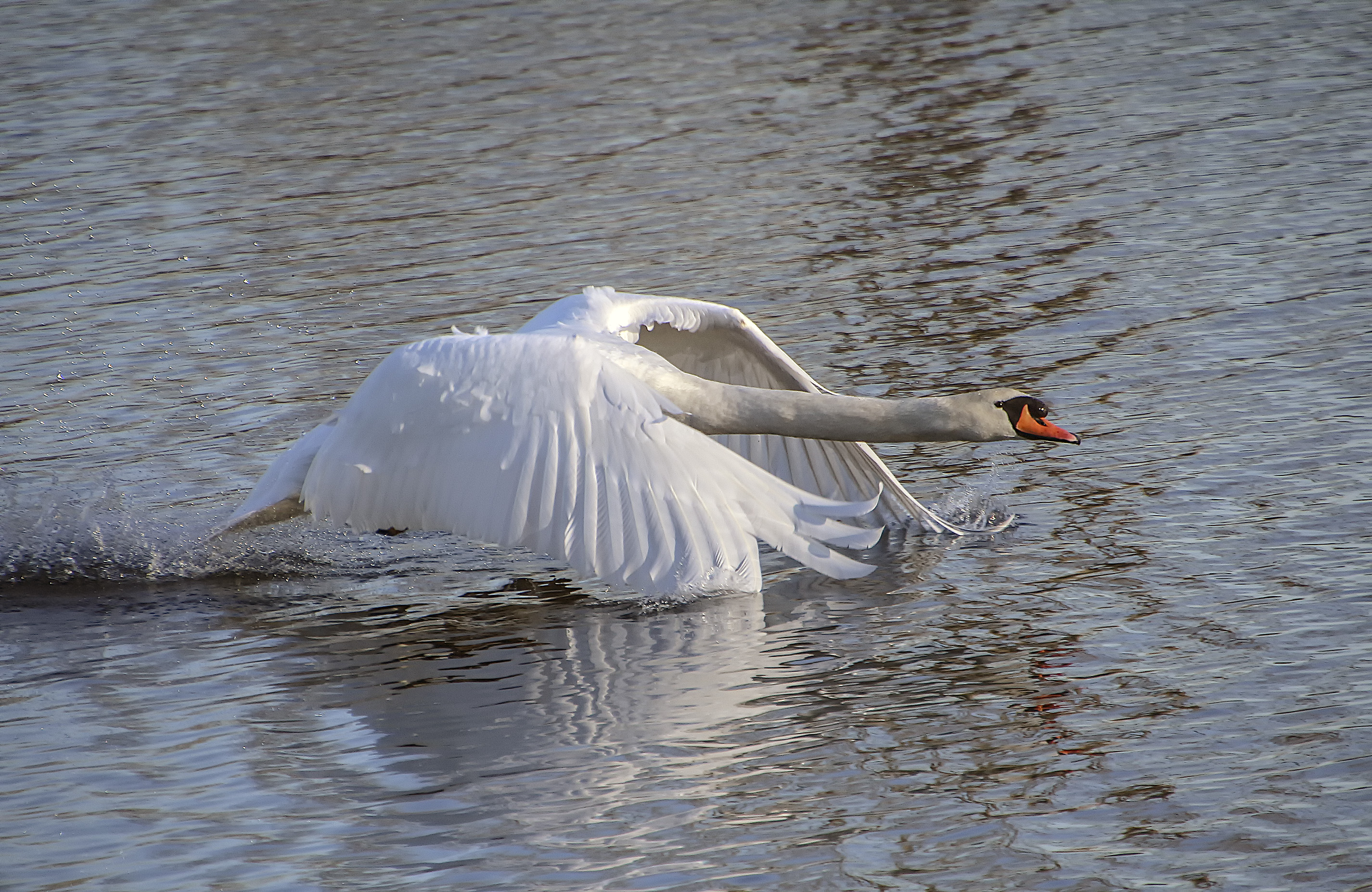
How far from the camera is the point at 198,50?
23.1m

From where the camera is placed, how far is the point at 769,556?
7484 mm

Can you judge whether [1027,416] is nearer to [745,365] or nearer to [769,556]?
[769,556]

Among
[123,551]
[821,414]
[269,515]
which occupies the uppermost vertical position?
[821,414]

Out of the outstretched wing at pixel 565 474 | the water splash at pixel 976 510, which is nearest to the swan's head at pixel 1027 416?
the water splash at pixel 976 510

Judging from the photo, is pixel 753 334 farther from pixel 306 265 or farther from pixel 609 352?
pixel 306 265

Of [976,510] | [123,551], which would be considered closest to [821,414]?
[976,510]

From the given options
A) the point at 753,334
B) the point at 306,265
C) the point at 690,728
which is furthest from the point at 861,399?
the point at 306,265

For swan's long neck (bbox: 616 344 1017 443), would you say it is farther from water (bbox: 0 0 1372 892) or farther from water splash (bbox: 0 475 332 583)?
water splash (bbox: 0 475 332 583)

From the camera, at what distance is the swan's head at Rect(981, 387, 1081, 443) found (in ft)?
22.3

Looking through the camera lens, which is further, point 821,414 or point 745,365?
point 745,365

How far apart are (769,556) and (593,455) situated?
5.04 ft

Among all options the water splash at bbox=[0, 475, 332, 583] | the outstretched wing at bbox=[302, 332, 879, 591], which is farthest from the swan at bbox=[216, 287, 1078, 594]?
the water splash at bbox=[0, 475, 332, 583]

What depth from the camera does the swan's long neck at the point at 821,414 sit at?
22.6 feet

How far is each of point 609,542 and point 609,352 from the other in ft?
3.19
